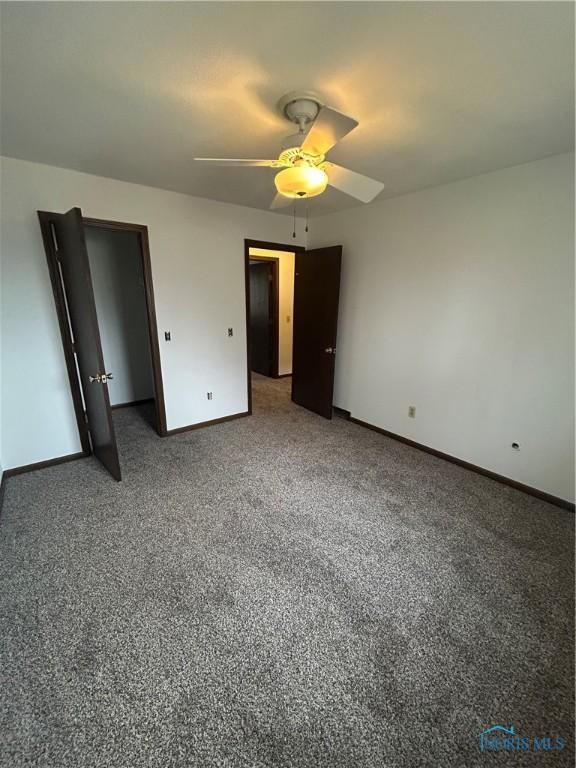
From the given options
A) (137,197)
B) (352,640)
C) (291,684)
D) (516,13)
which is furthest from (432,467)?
(137,197)

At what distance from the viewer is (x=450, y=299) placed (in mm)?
2775

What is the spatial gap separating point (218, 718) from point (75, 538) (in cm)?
142

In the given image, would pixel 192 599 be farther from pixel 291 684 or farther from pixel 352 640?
pixel 352 640

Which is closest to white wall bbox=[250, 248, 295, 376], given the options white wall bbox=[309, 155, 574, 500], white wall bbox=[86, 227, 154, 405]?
white wall bbox=[309, 155, 574, 500]

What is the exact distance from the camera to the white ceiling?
1109 millimetres

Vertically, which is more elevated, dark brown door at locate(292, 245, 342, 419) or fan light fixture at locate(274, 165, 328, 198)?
fan light fixture at locate(274, 165, 328, 198)

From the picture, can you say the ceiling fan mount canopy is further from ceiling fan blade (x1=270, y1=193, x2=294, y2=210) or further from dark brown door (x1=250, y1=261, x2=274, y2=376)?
dark brown door (x1=250, y1=261, x2=274, y2=376)

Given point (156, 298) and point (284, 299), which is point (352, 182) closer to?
point (156, 298)

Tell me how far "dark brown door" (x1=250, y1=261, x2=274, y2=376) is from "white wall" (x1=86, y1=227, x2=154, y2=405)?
1835 millimetres

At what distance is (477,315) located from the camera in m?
2.62

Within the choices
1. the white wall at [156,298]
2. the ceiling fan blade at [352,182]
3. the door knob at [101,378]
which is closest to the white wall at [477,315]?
the ceiling fan blade at [352,182]

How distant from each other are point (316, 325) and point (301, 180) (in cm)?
244

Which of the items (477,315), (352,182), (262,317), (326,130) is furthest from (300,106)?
(262,317)

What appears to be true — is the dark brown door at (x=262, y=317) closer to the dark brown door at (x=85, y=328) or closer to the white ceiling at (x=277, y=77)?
the dark brown door at (x=85, y=328)
